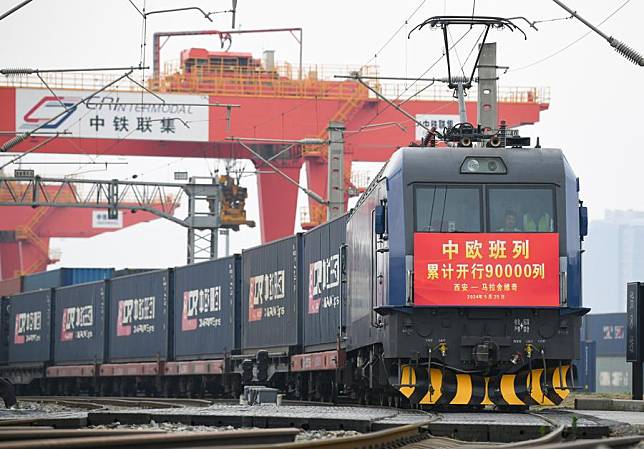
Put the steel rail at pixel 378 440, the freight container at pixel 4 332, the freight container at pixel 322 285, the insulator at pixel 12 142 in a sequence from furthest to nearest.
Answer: the freight container at pixel 4 332, the insulator at pixel 12 142, the freight container at pixel 322 285, the steel rail at pixel 378 440

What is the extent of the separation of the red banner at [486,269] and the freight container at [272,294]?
28.9ft

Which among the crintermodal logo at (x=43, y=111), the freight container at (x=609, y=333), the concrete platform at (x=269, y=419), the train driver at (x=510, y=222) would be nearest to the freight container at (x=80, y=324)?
the crintermodal logo at (x=43, y=111)

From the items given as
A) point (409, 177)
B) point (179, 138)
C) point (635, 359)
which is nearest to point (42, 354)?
point (179, 138)

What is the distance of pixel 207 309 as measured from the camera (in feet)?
105

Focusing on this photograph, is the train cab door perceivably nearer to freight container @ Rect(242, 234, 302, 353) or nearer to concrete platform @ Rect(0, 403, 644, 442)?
concrete platform @ Rect(0, 403, 644, 442)

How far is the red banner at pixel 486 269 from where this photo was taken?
56.3 feet

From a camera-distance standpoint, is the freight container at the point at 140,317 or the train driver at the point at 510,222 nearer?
the train driver at the point at 510,222

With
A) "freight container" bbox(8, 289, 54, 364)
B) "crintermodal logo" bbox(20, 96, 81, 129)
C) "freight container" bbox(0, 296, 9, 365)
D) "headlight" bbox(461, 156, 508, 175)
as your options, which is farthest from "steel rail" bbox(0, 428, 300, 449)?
"crintermodal logo" bbox(20, 96, 81, 129)

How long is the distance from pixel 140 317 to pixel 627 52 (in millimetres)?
17628

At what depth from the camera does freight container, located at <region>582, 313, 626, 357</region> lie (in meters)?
71.1

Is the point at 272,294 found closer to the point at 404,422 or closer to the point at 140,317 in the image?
the point at 140,317

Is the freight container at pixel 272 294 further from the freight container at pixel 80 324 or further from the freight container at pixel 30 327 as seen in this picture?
the freight container at pixel 30 327

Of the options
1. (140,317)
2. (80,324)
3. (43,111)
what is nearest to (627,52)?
(140,317)

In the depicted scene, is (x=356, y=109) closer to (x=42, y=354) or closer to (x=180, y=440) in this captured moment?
(x=42, y=354)
